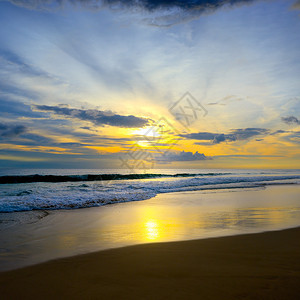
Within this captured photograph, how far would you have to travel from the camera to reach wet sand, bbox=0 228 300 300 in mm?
2961

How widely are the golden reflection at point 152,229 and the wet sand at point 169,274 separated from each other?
0.71 meters

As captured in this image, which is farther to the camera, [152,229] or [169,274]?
[152,229]

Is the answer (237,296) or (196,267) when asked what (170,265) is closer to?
(196,267)

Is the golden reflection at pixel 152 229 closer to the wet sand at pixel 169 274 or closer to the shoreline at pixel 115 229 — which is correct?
the shoreline at pixel 115 229

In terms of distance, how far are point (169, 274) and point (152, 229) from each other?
2872 millimetres

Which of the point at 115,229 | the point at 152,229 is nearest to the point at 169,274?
the point at 152,229

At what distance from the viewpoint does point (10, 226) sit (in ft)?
22.2

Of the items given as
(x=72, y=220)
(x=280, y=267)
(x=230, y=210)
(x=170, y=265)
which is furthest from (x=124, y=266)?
(x=230, y=210)

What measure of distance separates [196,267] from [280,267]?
4.42 ft

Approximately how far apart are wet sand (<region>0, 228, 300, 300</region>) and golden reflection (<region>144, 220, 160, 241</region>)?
2.32ft

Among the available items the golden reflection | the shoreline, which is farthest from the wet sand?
the golden reflection

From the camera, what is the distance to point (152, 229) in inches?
249

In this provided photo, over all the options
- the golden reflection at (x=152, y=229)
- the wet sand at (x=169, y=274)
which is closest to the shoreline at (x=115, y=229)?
the golden reflection at (x=152, y=229)

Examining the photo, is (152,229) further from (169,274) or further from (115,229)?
(169,274)
